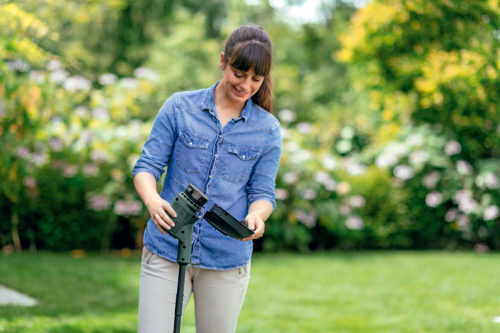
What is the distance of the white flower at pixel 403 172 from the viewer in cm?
757

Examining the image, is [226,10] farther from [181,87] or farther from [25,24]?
[25,24]

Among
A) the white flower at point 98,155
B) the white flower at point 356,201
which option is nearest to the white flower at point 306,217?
the white flower at point 356,201

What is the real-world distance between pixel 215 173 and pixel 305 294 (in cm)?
325

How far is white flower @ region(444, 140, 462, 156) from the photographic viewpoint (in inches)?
302

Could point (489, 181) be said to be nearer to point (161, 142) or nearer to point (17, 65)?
point (17, 65)

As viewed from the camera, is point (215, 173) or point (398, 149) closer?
point (215, 173)

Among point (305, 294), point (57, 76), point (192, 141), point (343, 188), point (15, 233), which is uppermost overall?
point (57, 76)

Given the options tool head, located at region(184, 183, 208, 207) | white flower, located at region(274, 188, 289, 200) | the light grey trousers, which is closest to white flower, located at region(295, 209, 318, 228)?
white flower, located at region(274, 188, 289, 200)

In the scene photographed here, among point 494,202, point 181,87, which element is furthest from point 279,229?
point 181,87

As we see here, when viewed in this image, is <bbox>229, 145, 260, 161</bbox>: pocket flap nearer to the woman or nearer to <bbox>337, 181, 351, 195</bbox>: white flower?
the woman

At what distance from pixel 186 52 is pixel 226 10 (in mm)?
5460

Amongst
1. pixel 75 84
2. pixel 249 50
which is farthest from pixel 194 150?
pixel 75 84

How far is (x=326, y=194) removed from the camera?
7238mm

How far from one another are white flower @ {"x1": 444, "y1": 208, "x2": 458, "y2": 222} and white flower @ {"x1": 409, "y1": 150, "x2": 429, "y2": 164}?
0.84 m
